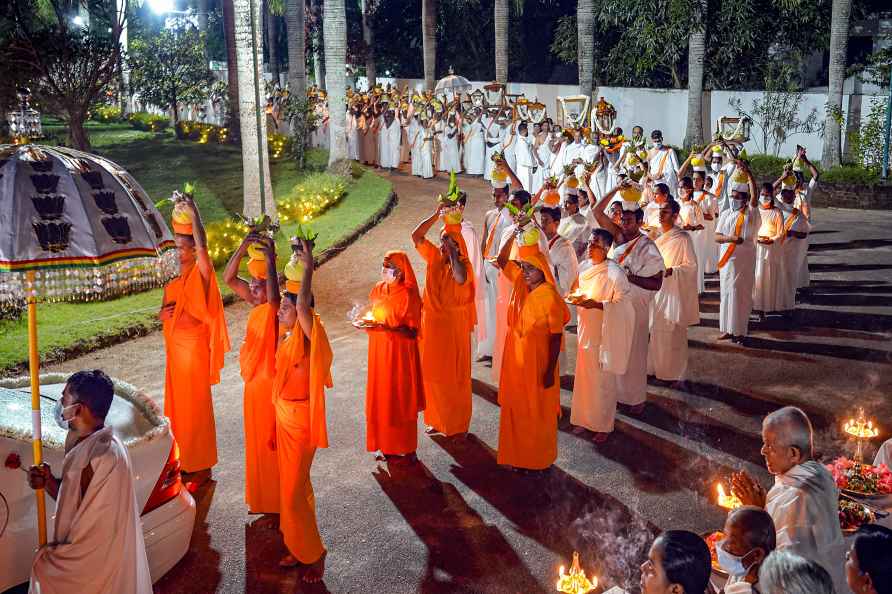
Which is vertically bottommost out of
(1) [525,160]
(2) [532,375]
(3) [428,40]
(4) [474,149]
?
(2) [532,375]

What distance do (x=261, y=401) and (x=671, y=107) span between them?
1058 inches

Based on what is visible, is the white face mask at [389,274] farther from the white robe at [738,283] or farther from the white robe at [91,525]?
the white robe at [738,283]

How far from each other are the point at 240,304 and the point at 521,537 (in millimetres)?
8145

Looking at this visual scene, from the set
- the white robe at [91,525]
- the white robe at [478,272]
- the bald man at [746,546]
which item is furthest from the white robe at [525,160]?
the bald man at [746,546]

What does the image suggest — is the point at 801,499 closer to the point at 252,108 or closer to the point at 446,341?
the point at 446,341

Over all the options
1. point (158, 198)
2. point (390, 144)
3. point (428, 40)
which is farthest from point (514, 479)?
point (428, 40)

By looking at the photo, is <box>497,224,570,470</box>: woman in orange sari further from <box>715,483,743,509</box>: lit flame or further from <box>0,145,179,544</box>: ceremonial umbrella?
<box>0,145,179,544</box>: ceremonial umbrella

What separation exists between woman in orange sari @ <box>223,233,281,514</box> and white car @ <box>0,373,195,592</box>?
0.77 meters

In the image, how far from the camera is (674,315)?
10102 millimetres

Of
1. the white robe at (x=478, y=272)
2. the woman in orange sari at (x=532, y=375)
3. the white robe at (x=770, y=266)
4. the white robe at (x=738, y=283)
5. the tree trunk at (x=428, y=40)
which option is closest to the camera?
the woman in orange sari at (x=532, y=375)

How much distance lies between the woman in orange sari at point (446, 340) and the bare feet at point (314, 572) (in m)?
2.46

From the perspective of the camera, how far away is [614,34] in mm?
34781

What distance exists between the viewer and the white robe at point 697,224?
44.3 feet

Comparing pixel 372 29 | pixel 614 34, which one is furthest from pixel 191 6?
pixel 614 34
